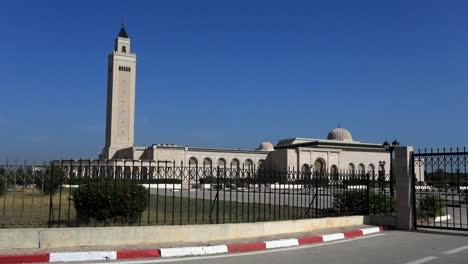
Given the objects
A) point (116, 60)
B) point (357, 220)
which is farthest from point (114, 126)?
point (357, 220)

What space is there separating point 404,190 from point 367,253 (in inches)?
192

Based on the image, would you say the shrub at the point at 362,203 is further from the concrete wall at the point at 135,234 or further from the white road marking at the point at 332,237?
the concrete wall at the point at 135,234

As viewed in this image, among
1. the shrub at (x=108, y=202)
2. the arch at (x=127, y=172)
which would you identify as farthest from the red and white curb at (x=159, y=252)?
the arch at (x=127, y=172)

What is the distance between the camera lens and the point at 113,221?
10391 mm

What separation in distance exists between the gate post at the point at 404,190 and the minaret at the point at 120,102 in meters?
76.0

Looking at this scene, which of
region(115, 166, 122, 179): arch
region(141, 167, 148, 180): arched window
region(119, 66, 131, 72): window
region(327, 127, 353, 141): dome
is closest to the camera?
region(115, 166, 122, 179): arch

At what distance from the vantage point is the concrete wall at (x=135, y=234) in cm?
797

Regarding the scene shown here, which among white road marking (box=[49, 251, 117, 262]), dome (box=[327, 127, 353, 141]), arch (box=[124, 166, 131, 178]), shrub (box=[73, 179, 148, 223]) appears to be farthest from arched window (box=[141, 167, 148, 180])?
dome (box=[327, 127, 353, 141])

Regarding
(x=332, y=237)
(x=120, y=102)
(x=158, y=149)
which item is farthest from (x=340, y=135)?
(x=332, y=237)

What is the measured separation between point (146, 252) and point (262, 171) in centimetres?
460

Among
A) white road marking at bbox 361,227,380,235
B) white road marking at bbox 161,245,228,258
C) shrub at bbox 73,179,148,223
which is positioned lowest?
white road marking at bbox 361,227,380,235

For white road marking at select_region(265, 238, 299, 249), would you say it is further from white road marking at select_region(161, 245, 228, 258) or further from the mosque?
the mosque

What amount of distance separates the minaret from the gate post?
249 feet

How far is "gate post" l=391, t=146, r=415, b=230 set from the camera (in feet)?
41.6
